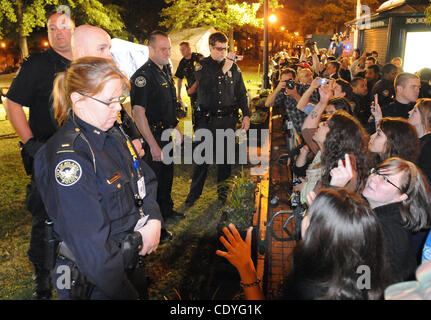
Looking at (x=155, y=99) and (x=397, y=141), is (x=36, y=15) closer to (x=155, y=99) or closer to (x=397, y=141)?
(x=155, y=99)

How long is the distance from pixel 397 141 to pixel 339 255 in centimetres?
195

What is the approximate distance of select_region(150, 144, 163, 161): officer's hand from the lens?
4094 millimetres

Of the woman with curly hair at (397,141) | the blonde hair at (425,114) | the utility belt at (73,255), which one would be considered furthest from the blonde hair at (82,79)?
the blonde hair at (425,114)

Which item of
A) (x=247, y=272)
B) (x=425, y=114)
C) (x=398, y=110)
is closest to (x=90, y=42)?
(x=247, y=272)

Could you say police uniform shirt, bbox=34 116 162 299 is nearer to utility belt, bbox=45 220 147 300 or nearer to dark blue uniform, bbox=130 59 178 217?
utility belt, bbox=45 220 147 300

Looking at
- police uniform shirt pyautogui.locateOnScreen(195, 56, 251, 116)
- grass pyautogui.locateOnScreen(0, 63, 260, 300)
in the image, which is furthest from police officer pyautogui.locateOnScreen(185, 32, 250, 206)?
grass pyautogui.locateOnScreen(0, 63, 260, 300)

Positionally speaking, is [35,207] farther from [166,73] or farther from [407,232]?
[407,232]

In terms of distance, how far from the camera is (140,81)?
161 inches

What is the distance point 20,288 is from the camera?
3.47m

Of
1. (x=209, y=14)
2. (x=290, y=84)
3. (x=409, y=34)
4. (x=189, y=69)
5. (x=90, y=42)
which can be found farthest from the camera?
(x=209, y=14)

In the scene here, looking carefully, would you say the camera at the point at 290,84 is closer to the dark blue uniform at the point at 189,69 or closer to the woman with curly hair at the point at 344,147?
the dark blue uniform at the point at 189,69

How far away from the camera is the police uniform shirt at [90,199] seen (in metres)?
1.69

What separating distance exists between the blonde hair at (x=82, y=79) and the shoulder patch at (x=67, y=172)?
394 mm
